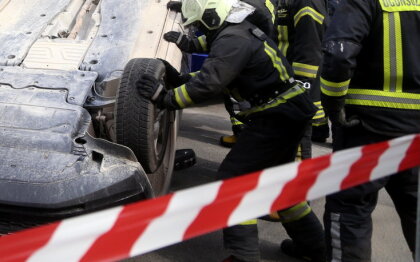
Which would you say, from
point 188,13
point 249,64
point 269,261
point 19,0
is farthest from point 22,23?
point 269,261

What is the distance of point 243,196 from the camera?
6.37 ft

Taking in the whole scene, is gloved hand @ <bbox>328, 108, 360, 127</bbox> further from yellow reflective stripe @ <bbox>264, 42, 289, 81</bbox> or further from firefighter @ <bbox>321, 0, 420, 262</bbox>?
yellow reflective stripe @ <bbox>264, 42, 289, 81</bbox>

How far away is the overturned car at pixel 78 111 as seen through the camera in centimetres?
301

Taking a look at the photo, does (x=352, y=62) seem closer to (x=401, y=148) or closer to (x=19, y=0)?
(x=401, y=148)

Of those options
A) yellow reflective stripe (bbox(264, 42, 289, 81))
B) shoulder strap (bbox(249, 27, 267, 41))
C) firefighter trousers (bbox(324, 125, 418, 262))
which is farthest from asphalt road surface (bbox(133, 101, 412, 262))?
shoulder strap (bbox(249, 27, 267, 41))

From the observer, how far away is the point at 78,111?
3.37 metres

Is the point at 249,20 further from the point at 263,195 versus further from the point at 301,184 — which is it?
the point at 263,195

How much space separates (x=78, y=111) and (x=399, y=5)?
1809 millimetres

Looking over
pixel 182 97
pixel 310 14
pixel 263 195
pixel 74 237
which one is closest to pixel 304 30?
pixel 310 14

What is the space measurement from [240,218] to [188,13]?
1731mm

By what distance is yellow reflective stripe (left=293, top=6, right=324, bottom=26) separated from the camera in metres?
4.61

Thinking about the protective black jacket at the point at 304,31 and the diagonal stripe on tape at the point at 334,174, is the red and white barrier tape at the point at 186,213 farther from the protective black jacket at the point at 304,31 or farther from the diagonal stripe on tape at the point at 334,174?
the protective black jacket at the point at 304,31

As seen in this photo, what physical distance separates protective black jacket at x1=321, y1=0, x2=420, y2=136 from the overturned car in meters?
1.07

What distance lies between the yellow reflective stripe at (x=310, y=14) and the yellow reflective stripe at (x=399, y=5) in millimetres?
1848
